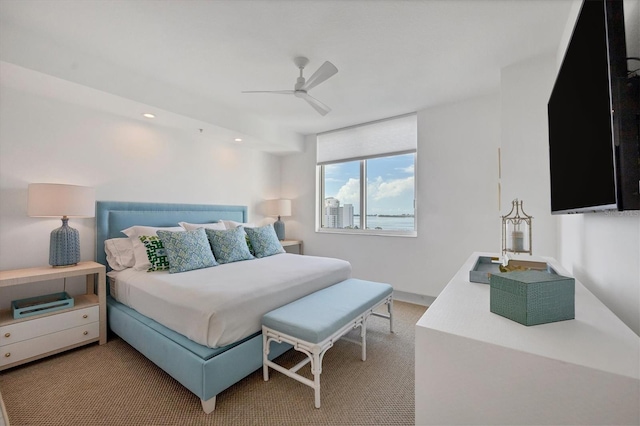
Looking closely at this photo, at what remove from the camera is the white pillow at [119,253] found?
8.95 ft

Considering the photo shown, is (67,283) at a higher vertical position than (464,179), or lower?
lower

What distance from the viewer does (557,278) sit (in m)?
0.89

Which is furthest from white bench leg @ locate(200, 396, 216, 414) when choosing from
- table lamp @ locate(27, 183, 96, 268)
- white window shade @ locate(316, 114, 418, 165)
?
white window shade @ locate(316, 114, 418, 165)

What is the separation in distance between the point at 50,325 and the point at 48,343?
141mm

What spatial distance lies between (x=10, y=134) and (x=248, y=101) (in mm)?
2175

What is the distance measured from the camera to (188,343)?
1.74 m

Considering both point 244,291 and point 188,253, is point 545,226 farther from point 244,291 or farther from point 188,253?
point 188,253

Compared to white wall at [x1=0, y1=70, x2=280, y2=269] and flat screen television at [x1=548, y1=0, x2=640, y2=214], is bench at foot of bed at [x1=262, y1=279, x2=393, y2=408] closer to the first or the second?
flat screen television at [x1=548, y1=0, x2=640, y2=214]

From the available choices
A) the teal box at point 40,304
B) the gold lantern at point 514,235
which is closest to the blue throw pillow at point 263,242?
the teal box at point 40,304

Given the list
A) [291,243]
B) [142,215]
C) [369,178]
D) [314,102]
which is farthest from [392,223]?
[142,215]

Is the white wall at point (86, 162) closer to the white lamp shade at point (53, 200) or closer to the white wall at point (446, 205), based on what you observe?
the white lamp shade at point (53, 200)

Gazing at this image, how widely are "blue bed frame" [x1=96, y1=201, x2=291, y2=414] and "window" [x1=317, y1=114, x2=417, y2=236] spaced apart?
252 centimetres

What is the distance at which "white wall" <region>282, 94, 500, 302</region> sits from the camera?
3143 millimetres

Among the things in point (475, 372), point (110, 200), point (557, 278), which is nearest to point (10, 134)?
point (110, 200)
